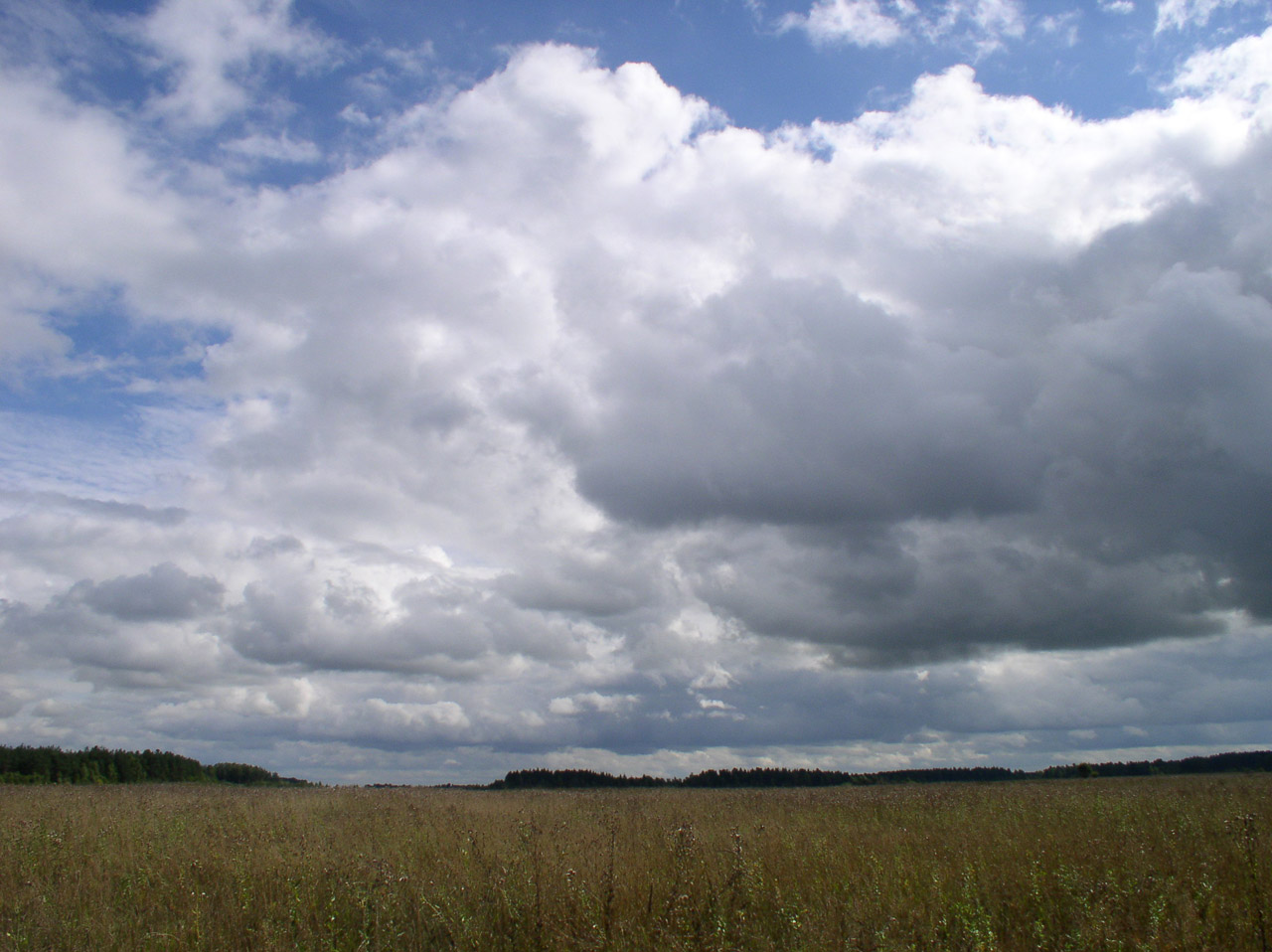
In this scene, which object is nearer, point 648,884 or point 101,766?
point 648,884

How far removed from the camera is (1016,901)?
358 inches

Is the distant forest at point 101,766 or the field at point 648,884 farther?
the distant forest at point 101,766

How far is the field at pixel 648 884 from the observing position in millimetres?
7957

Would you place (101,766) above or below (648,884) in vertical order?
below

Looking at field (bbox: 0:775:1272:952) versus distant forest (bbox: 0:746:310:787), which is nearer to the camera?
field (bbox: 0:775:1272:952)

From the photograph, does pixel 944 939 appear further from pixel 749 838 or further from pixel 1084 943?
pixel 749 838

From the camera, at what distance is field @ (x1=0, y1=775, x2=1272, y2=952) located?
26.1 feet

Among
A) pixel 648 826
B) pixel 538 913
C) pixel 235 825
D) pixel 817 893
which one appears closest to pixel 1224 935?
pixel 817 893

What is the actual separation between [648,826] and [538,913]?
9.06 m

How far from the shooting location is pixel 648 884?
955 cm

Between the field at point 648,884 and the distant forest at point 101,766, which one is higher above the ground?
the field at point 648,884

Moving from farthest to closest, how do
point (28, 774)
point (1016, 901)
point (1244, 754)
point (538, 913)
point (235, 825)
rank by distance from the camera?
point (1244, 754), point (28, 774), point (235, 825), point (1016, 901), point (538, 913)

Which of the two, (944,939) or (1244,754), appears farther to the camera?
(1244,754)

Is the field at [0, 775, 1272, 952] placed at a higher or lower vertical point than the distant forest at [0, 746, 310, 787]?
higher
